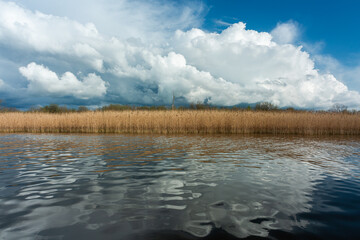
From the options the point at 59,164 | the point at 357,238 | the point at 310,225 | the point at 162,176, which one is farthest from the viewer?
the point at 59,164

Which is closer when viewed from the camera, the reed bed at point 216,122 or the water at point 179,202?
the water at point 179,202

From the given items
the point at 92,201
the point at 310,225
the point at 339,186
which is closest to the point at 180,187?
the point at 92,201

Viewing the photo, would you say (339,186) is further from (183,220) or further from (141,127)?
(141,127)

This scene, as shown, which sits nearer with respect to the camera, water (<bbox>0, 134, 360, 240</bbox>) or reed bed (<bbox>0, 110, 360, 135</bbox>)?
water (<bbox>0, 134, 360, 240</bbox>)

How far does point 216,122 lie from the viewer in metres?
16.1

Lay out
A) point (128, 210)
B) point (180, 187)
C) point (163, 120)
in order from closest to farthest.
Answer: point (128, 210) < point (180, 187) < point (163, 120)

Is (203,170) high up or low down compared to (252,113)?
down

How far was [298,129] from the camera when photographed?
16.7 m

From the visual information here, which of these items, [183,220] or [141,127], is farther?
[141,127]

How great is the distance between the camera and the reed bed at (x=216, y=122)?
1623 cm

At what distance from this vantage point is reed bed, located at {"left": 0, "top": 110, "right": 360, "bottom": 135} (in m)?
16.2

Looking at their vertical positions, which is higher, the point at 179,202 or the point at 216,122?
the point at 216,122

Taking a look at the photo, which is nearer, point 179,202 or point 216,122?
point 179,202

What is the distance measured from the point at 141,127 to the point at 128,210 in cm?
1442
